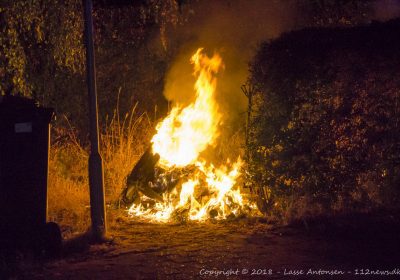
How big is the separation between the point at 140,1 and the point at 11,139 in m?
5.69

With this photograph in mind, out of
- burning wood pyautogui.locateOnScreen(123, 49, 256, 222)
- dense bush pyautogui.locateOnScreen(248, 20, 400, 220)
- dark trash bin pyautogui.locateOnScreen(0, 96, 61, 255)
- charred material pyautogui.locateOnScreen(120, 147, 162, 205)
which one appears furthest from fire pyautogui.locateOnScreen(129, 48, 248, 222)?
dark trash bin pyautogui.locateOnScreen(0, 96, 61, 255)

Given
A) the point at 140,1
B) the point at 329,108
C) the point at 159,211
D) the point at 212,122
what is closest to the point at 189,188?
the point at 159,211

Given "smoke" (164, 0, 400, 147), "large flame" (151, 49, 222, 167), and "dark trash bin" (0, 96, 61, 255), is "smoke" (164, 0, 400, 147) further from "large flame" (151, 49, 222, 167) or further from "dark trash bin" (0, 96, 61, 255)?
"dark trash bin" (0, 96, 61, 255)

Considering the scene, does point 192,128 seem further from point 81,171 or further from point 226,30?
point 226,30

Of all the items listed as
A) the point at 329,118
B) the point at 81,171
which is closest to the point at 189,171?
the point at 329,118

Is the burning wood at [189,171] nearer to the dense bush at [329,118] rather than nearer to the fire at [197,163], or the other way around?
the fire at [197,163]

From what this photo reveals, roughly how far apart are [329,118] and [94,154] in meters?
3.12

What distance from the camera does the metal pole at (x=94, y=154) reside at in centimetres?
634

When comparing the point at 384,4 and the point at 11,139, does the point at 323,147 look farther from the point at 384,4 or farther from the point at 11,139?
the point at 384,4

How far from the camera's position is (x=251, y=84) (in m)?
7.52

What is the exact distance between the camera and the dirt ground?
541 cm

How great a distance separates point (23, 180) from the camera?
5.98 meters

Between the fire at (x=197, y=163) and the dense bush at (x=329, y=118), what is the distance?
81 centimetres

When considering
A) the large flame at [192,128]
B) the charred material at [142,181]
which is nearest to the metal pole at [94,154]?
the charred material at [142,181]
